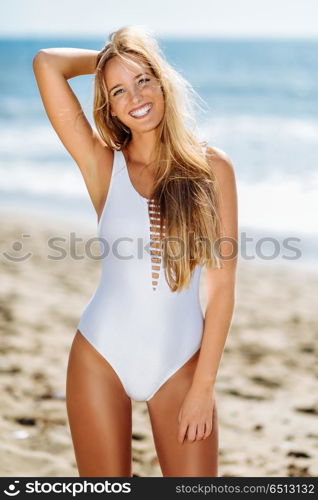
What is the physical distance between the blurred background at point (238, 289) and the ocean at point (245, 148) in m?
0.04

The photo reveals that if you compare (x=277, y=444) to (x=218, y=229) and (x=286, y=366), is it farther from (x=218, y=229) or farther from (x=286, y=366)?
(x=218, y=229)

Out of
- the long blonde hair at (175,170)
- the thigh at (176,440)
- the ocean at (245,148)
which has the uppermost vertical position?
the ocean at (245,148)

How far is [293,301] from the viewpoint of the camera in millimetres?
7203

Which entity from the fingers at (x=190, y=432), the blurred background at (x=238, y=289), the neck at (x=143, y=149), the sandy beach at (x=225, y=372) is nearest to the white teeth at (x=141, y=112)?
the neck at (x=143, y=149)

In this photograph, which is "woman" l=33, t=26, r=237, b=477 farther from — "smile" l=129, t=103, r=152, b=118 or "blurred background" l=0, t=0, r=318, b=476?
"blurred background" l=0, t=0, r=318, b=476

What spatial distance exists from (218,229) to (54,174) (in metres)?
11.5

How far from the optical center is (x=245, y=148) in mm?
16125

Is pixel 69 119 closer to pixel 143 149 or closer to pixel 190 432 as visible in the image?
pixel 143 149

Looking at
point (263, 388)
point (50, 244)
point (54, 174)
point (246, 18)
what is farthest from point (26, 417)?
point (246, 18)

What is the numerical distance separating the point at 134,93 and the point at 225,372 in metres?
3.15

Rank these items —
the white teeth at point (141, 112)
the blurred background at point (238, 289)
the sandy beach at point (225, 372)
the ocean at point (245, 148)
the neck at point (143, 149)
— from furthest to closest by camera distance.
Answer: the ocean at point (245, 148) → the blurred background at point (238, 289) → the sandy beach at point (225, 372) → the neck at point (143, 149) → the white teeth at point (141, 112)

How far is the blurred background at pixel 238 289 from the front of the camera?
4.09m

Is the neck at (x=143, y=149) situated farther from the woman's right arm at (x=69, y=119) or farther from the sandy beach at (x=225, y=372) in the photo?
the sandy beach at (x=225, y=372)

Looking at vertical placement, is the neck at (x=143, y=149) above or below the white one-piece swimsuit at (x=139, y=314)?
above
